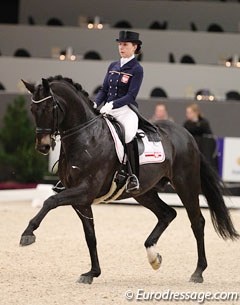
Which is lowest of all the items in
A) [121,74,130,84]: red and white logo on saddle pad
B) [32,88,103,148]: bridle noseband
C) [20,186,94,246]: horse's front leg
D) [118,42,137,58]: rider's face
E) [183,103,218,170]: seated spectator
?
[183,103,218,170]: seated spectator

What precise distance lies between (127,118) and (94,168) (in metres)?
0.66

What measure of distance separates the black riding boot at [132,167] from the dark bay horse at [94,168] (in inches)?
3.3

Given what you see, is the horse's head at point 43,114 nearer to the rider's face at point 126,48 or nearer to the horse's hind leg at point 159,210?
the rider's face at point 126,48

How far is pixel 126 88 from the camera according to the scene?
6.94 meters

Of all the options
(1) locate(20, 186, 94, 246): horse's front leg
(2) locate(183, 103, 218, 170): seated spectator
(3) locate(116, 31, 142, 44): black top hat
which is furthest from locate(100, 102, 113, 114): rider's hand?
(2) locate(183, 103, 218, 170): seated spectator

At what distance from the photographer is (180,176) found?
7.33m

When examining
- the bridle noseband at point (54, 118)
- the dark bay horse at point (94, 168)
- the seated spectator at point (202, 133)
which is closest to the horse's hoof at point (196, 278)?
the dark bay horse at point (94, 168)

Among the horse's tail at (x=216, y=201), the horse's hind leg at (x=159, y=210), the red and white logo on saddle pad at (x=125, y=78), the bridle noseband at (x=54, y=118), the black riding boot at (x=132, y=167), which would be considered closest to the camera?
the bridle noseband at (x=54, y=118)

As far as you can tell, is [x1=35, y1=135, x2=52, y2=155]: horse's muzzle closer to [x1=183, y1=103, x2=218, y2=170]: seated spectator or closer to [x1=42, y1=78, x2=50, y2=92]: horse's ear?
[x1=42, y1=78, x2=50, y2=92]: horse's ear

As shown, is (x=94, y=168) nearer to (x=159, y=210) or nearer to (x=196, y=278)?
(x=159, y=210)

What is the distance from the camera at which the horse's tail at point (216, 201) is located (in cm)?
748

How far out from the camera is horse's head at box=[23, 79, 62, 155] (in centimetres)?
631

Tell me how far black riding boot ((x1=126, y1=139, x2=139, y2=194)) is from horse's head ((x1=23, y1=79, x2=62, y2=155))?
2.56 ft

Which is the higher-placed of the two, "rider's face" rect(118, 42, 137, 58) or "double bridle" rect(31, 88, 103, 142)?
"rider's face" rect(118, 42, 137, 58)
